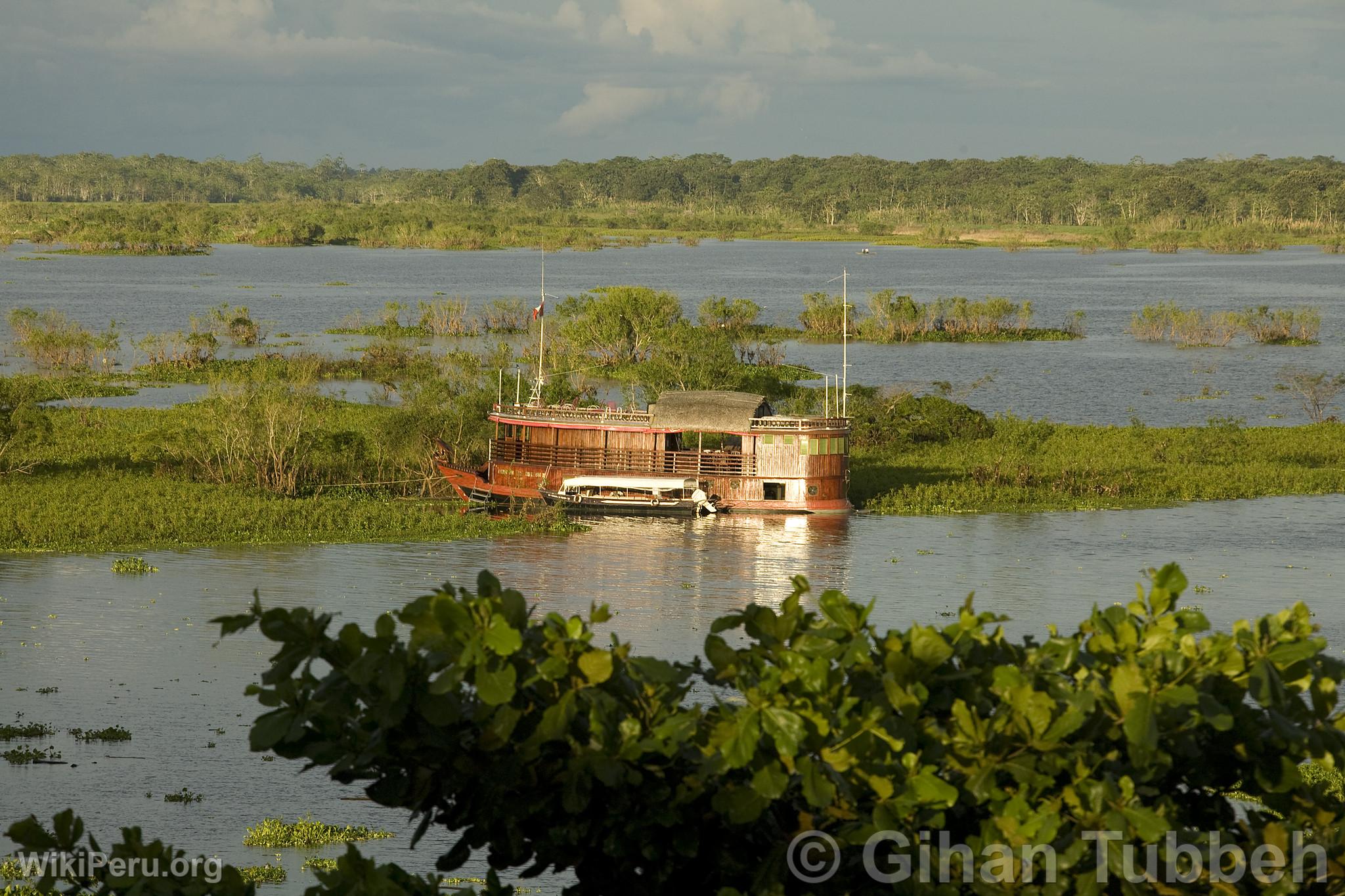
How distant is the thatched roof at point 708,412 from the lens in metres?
40.2

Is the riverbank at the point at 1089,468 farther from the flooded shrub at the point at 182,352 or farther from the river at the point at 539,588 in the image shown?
the flooded shrub at the point at 182,352

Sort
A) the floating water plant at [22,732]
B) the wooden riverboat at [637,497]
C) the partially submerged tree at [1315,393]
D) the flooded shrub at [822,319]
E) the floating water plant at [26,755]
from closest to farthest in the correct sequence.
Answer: the floating water plant at [26,755] < the floating water plant at [22,732] < the wooden riverboat at [637,497] < the partially submerged tree at [1315,393] < the flooded shrub at [822,319]

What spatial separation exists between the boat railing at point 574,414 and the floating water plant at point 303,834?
24.3m

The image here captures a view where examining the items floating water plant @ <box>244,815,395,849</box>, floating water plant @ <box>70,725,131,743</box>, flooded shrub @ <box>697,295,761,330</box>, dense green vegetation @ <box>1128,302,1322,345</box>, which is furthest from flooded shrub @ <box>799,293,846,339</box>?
floating water plant @ <box>244,815,395,849</box>

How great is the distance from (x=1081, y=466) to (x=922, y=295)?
87466mm

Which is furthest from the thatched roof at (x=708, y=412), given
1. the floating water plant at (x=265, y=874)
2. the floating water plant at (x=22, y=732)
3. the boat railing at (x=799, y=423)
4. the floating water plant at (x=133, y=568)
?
the floating water plant at (x=265, y=874)

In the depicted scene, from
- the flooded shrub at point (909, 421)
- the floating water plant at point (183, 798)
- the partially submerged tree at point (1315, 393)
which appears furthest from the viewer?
the partially submerged tree at point (1315, 393)

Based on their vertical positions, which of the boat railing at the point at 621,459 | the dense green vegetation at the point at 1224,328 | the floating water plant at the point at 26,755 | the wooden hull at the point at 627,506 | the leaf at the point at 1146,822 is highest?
the dense green vegetation at the point at 1224,328

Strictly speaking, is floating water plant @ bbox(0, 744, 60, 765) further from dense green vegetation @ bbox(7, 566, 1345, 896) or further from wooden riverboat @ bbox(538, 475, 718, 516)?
wooden riverboat @ bbox(538, 475, 718, 516)

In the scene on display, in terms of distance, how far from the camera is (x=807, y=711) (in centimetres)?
747

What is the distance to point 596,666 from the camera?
7.42 metres

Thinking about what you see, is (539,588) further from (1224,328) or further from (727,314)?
(1224,328)

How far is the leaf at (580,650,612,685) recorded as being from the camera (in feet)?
24.2

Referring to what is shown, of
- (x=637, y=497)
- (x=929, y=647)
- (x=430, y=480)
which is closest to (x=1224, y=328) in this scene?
(x=637, y=497)
